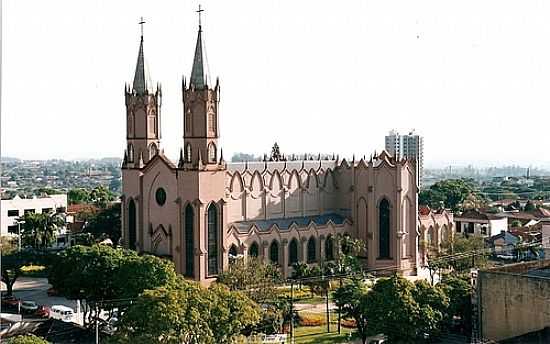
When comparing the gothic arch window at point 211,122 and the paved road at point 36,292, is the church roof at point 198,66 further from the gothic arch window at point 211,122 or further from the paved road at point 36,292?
the paved road at point 36,292

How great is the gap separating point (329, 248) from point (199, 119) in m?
16.0

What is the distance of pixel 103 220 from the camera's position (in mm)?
64625

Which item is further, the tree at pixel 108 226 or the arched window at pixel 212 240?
the tree at pixel 108 226

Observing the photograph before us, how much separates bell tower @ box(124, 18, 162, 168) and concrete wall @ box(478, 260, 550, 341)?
2730 cm

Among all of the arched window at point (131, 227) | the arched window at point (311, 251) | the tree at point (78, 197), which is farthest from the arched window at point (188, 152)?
the tree at point (78, 197)

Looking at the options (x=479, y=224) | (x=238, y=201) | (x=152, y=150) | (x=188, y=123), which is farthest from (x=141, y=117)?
(x=479, y=224)

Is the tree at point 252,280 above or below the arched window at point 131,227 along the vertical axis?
below

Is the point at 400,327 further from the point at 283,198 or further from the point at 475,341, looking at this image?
the point at 283,198

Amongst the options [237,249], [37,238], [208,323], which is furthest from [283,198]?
[208,323]

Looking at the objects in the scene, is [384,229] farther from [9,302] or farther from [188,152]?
[9,302]

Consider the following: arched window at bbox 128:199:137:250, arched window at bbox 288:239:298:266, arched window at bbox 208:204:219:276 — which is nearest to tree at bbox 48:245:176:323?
Answer: arched window at bbox 208:204:219:276

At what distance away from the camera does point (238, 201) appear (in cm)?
5462

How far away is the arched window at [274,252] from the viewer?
53034 mm

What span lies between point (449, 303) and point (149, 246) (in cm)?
2369
